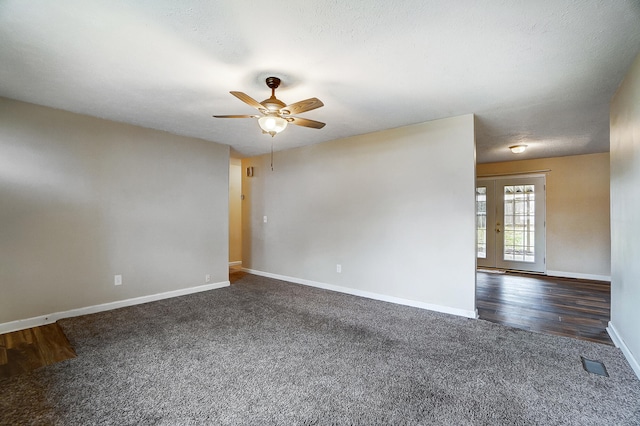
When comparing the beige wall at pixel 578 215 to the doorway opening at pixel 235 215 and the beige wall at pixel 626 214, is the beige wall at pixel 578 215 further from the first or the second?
the doorway opening at pixel 235 215

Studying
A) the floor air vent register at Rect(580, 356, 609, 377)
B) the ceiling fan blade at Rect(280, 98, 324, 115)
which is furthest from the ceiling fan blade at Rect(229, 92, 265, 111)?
the floor air vent register at Rect(580, 356, 609, 377)

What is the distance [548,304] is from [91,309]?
6.08 meters

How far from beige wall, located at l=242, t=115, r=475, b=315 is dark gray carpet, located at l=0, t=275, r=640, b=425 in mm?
740

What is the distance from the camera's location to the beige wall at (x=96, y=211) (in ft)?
10.2

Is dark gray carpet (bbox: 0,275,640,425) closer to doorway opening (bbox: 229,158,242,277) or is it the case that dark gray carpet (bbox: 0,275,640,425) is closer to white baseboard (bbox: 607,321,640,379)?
white baseboard (bbox: 607,321,640,379)

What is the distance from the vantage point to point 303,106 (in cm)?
241

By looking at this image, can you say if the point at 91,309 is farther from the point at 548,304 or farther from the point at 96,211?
the point at 548,304

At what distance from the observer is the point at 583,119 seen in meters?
3.60

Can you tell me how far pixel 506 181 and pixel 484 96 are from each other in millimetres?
4359

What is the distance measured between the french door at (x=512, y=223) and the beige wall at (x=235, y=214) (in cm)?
536

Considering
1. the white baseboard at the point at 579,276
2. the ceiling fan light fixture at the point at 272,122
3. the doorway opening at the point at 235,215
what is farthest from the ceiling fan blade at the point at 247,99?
the white baseboard at the point at 579,276

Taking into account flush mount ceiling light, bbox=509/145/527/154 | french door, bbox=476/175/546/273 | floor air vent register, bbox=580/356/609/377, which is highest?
flush mount ceiling light, bbox=509/145/527/154

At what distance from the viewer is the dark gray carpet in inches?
68.8

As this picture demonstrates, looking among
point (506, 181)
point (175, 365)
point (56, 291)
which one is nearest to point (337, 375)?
point (175, 365)
